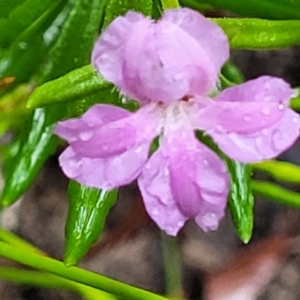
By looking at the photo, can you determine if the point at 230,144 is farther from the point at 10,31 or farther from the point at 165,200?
the point at 10,31

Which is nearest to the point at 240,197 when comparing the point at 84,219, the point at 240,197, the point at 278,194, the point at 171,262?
the point at 240,197

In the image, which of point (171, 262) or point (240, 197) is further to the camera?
point (171, 262)

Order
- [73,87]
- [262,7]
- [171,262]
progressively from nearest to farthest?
[73,87]
[262,7]
[171,262]

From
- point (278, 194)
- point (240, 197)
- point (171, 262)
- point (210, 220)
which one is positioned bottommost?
point (171, 262)

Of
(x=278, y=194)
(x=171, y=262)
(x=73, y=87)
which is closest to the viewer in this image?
(x=73, y=87)

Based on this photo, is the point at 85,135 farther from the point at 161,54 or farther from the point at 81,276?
the point at 81,276

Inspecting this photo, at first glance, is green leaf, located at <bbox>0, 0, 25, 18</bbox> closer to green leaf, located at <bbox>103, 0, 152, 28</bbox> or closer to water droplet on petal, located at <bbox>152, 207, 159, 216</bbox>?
green leaf, located at <bbox>103, 0, 152, 28</bbox>
